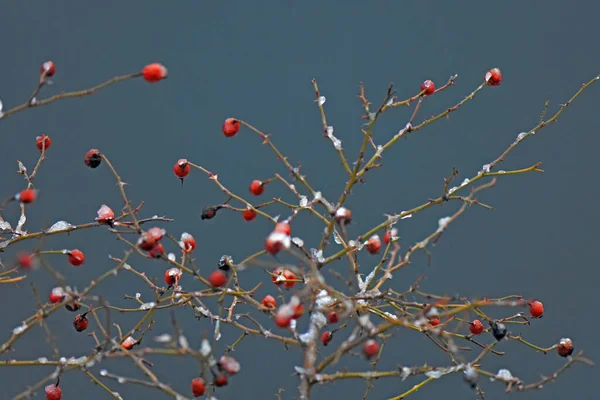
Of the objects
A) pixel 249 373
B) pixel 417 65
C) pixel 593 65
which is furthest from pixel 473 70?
pixel 249 373

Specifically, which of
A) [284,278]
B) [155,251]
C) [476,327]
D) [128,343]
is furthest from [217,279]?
[476,327]

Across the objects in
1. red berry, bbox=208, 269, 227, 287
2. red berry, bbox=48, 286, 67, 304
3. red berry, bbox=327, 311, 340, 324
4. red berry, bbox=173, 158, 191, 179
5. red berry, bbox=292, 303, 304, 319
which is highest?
red berry, bbox=173, 158, 191, 179

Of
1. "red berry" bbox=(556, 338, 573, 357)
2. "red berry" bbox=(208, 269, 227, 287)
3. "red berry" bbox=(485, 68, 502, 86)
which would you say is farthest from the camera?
"red berry" bbox=(485, 68, 502, 86)

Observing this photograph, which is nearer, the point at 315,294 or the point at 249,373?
the point at 315,294

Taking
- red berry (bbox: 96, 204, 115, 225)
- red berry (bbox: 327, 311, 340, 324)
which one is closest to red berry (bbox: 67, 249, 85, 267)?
red berry (bbox: 96, 204, 115, 225)

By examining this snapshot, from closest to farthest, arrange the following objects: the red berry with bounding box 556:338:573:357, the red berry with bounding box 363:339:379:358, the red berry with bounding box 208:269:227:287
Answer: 1. the red berry with bounding box 363:339:379:358
2. the red berry with bounding box 208:269:227:287
3. the red berry with bounding box 556:338:573:357

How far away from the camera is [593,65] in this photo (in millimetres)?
2352

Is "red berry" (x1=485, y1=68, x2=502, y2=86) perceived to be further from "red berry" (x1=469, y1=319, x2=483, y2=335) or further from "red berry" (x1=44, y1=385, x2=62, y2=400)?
"red berry" (x1=44, y1=385, x2=62, y2=400)

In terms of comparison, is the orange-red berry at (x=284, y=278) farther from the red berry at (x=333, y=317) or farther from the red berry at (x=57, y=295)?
the red berry at (x=57, y=295)

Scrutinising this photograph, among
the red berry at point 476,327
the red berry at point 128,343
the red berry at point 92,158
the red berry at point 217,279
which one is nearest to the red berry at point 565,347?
the red berry at point 476,327

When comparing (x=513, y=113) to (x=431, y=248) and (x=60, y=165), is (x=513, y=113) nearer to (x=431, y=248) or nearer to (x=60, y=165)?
(x=431, y=248)

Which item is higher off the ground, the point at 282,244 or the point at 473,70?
the point at 473,70

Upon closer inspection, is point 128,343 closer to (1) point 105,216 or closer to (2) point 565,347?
(1) point 105,216

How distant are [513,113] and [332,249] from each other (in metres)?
0.67
